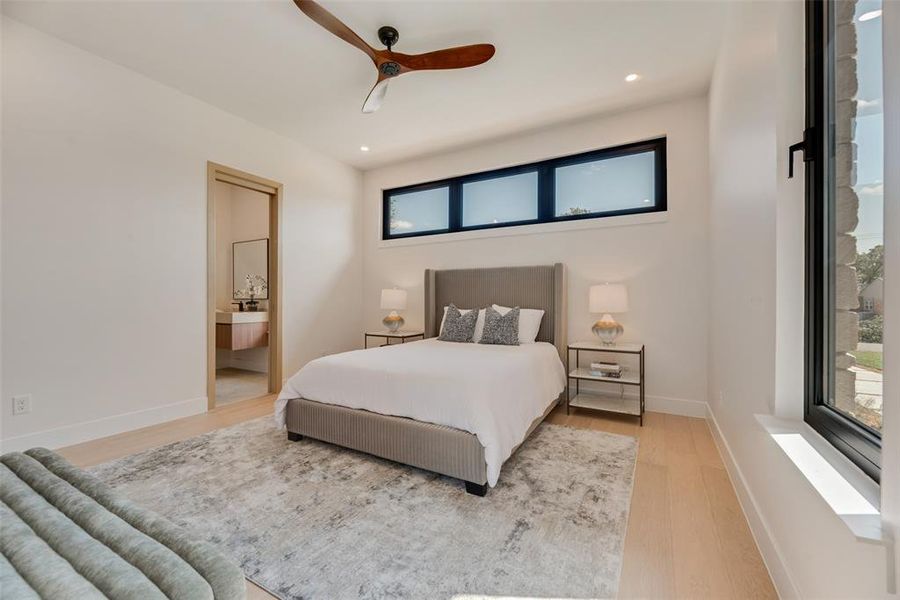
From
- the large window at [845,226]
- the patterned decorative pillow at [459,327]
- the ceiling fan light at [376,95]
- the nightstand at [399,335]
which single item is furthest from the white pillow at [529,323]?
the large window at [845,226]

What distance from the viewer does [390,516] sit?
1752 millimetres

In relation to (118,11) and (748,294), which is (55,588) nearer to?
(748,294)

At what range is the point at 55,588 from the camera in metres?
0.64

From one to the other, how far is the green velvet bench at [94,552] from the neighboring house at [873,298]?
1.72m

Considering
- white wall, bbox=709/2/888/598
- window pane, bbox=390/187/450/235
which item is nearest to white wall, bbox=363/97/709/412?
window pane, bbox=390/187/450/235

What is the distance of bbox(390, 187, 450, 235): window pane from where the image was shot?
4.71 meters

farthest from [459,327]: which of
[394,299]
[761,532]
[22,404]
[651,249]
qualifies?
[22,404]

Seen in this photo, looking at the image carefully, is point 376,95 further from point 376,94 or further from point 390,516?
point 390,516

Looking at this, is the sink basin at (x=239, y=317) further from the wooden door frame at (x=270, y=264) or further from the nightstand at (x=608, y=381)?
the nightstand at (x=608, y=381)

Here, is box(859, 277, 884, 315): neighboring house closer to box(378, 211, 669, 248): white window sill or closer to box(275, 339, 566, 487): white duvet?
box(275, 339, 566, 487): white duvet

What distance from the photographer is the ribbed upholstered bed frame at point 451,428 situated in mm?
1978

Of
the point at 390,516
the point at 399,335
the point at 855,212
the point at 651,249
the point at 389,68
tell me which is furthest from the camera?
the point at 399,335

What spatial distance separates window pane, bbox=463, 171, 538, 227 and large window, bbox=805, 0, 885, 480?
9.12ft

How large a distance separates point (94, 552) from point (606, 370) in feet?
10.9
